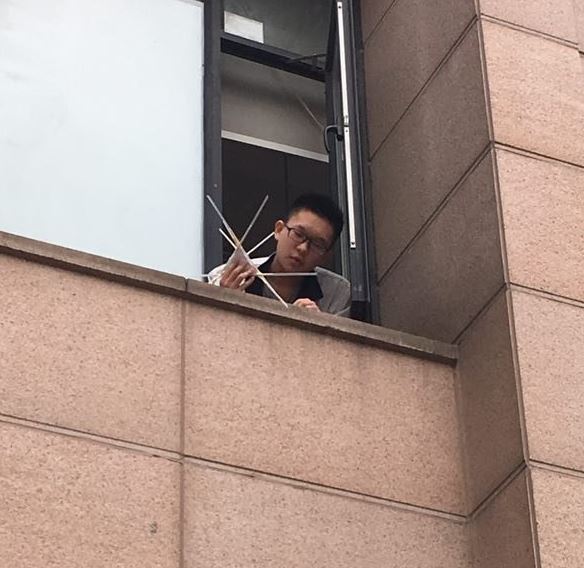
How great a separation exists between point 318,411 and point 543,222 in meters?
1.72

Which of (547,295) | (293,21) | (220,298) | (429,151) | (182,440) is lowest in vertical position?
(182,440)

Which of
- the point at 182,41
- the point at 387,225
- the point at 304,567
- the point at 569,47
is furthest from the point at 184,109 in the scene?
the point at 304,567

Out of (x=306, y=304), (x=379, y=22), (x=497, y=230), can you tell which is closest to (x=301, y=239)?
(x=306, y=304)

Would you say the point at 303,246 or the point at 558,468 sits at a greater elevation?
the point at 303,246

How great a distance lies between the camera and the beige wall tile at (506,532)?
8.38 meters

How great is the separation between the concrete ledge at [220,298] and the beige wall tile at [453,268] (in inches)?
10.8

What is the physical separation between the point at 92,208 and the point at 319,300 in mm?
1438

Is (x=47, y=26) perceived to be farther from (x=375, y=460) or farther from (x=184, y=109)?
(x=375, y=460)

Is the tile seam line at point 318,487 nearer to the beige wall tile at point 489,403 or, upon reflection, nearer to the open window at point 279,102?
the beige wall tile at point 489,403

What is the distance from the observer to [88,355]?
8.49 metres

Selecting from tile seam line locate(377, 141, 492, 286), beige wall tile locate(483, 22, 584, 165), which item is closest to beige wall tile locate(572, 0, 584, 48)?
beige wall tile locate(483, 22, 584, 165)

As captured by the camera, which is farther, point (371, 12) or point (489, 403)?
point (371, 12)

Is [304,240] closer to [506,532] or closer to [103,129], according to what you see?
[103,129]

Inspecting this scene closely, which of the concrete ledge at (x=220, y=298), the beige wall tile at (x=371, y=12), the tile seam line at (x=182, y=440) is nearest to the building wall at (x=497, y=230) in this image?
the beige wall tile at (x=371, y=12)
